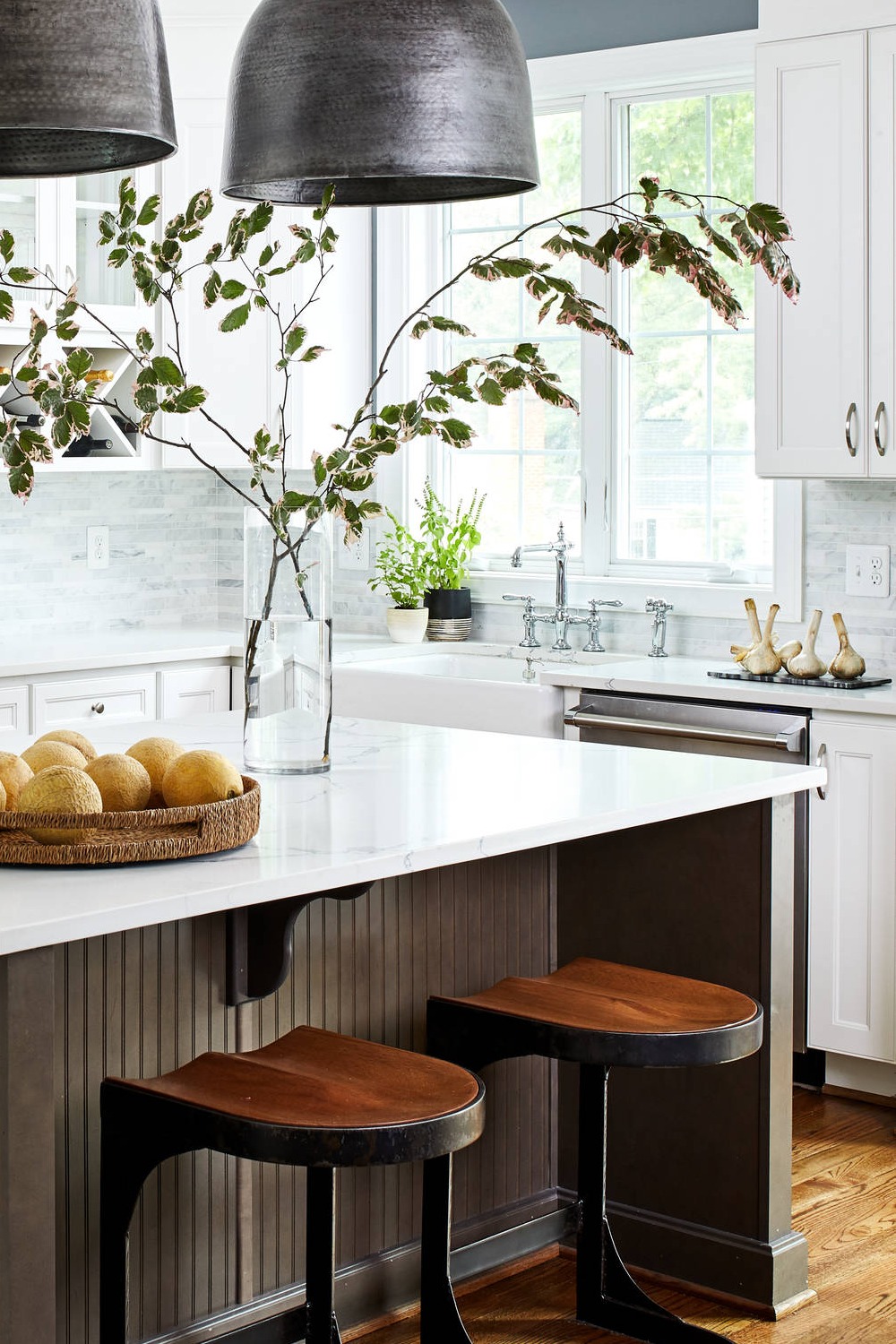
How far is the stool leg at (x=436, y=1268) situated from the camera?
2.49m

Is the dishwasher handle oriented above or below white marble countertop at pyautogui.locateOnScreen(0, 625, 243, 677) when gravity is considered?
below

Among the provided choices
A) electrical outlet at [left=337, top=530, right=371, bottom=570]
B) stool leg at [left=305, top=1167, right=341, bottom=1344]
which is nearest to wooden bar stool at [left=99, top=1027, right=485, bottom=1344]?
stool leg at [left=305, top=1167, right=341, bottom=1344]

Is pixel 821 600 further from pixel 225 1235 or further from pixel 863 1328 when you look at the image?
pixel 225 1235

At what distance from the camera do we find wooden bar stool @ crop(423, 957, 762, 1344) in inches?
96.0

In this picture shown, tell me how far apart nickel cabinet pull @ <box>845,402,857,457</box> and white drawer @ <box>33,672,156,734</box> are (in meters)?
2.07

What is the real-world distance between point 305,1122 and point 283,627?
0.89m

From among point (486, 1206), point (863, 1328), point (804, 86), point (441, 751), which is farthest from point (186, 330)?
point (863, 1328)

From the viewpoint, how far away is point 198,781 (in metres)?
2.32

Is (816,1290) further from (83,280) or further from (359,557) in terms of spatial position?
(83,280)

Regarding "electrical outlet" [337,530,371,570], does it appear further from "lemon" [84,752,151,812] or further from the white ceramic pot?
"lemon" [84,752,151,812]

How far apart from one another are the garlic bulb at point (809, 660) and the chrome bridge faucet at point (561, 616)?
813 millimetres

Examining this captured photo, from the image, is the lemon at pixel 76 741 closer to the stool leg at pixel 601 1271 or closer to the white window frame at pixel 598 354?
the stool leg at pixel 601 1271

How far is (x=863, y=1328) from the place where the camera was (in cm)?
295

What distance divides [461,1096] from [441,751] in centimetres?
101
